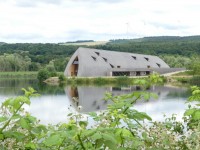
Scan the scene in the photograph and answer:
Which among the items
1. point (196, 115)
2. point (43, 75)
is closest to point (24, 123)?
point (196, 115)

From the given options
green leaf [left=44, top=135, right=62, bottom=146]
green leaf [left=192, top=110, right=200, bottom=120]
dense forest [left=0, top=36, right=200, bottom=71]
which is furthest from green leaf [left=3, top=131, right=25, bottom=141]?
dense forest [left=0, top=36, right=200, bottom=71]

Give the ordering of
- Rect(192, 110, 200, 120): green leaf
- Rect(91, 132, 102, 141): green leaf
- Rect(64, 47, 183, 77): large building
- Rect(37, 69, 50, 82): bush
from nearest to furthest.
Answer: Rect(91, 132, 102, 141): green leaf → Rect(192, 110, 200, 120): green leaf → Rect(37, 69, 50, 82): bush → Rect(64, 47, 183, 77): large building

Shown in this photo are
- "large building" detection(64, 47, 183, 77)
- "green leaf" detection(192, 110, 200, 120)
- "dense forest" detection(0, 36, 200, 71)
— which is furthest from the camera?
"dense forest" detection(0, 36, 200, 71)

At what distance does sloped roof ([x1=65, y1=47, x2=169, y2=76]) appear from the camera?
4462 cm

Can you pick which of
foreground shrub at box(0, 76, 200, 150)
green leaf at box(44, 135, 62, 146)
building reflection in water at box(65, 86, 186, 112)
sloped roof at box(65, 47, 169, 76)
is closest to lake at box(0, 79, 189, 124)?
building reflection in water at box(65, 86, 186, 112)

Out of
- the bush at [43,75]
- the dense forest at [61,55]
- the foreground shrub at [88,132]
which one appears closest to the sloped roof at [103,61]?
the bush at [43,75]

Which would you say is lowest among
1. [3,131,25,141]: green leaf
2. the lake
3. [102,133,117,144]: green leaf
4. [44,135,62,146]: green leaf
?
the lake

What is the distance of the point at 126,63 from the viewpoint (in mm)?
49031

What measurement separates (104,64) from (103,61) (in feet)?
2.27

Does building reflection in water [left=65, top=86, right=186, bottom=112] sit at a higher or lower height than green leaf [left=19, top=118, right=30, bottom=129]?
lower

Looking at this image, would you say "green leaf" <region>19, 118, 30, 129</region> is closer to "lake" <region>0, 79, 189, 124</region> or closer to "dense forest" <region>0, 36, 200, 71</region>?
"lake" <region>0, 79, 189, 124</region>

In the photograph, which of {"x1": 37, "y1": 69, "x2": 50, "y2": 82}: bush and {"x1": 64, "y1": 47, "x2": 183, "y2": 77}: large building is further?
{"x1": 64, "y1": 47, "x2": 183, "y2": 77}: large building

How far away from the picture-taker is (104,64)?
4656cm

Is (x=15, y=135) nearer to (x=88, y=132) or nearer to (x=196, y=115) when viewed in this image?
(x=88, y=132)
